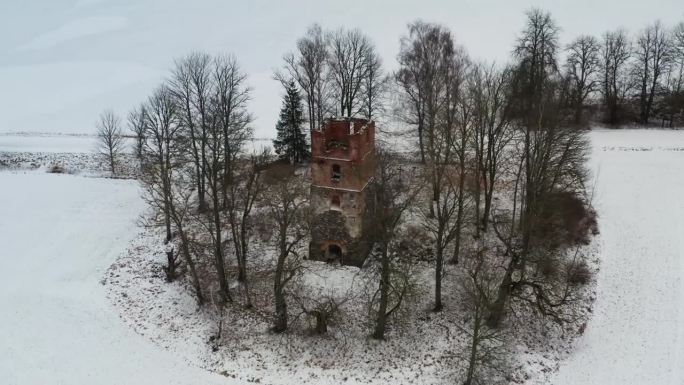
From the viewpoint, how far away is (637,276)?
26203mm

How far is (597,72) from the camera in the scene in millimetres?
46500

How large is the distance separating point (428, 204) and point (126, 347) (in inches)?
631

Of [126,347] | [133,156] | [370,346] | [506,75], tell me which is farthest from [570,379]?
[133,156]

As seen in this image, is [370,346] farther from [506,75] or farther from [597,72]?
[597,72]

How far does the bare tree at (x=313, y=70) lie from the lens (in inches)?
1426

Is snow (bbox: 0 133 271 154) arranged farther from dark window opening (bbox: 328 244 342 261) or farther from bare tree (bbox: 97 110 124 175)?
dark window opening (bbox: 328 244 342 261)

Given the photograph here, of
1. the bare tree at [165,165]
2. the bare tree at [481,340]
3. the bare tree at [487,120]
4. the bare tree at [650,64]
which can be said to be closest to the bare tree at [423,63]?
the bare tree at [487,120]

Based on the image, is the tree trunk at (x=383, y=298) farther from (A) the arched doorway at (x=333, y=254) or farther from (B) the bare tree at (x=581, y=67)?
(B) the bare tree at (x=581, y=67)

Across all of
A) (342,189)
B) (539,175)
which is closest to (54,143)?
(342,189)

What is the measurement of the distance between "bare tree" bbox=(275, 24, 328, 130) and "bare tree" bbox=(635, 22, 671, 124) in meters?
25.5

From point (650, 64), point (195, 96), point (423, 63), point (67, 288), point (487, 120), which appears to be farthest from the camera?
point (650, 64)

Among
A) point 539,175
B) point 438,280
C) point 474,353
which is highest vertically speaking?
point 539,175

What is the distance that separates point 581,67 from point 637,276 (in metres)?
23.3

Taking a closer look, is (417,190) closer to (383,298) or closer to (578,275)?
(383,298)
